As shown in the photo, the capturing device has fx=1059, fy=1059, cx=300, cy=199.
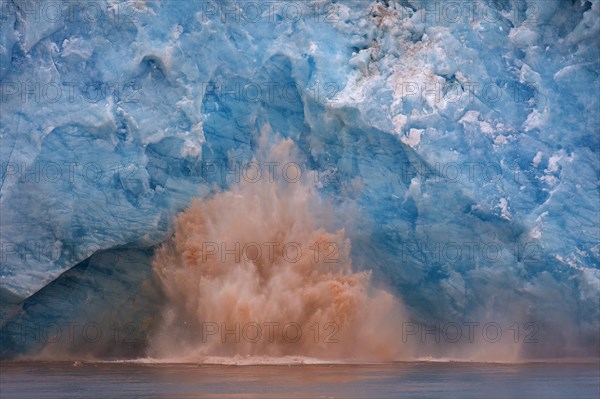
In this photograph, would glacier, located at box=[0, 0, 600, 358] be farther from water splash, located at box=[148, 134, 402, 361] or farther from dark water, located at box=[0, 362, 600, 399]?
dark water, located at box=[0, 362, 600, 399]

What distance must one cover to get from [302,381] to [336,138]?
5.13 meters

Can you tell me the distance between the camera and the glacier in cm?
1767

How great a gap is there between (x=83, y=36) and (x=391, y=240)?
634 centimetres

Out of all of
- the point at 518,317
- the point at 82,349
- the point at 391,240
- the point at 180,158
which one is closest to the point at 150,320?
the point at 82,349

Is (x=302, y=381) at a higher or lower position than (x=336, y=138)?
lower

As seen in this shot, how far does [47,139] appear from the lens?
1759 centimetres

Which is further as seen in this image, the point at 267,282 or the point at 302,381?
the point at 267,282

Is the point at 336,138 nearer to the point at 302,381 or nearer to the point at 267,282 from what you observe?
the point at 267,282

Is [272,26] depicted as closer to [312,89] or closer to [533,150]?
[312,89]

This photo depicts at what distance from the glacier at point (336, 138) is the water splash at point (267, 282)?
15.8 inches

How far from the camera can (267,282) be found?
18.4m

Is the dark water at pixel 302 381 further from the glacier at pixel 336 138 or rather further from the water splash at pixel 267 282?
the glacier at pixel 336 138

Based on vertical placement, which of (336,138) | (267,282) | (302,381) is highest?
(336,138)

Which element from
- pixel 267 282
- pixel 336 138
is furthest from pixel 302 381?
pixel 336 138
